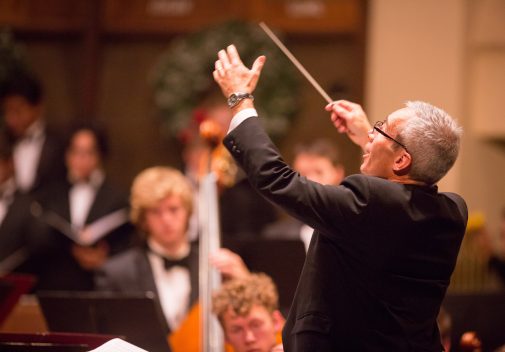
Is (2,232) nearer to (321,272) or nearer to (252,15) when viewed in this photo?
(252,15)

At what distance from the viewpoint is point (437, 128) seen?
82.0 inches

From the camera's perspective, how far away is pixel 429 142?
207 cm

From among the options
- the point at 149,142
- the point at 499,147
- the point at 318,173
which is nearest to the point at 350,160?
the point at 499,147

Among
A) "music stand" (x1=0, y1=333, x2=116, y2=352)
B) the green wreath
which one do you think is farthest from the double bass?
the green wreath

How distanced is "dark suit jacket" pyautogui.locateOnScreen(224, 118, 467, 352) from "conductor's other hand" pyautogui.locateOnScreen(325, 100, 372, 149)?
0.39m

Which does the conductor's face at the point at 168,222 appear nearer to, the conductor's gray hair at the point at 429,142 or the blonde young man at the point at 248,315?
the blonde young man at the point at 248,315

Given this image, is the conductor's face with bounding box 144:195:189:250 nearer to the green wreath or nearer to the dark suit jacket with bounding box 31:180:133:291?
the dark suit jacket with bounding box 31:180:133:291

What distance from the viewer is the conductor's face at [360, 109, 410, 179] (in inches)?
82.9

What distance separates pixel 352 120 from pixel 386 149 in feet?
1.26

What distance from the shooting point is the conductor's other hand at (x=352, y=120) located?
2.47m

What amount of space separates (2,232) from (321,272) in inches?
109

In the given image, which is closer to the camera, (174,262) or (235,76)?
(235,76)

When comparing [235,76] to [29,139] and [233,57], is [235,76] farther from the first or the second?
[29,139]

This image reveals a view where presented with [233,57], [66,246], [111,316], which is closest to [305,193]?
[233,57]
